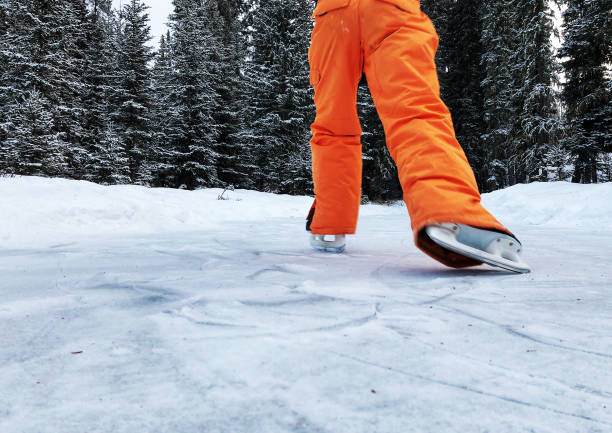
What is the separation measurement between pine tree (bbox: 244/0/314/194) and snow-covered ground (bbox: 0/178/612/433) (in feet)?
37.2

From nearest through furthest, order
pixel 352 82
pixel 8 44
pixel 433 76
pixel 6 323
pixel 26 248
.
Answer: pixel 6 323 < pixel 433 76 < pixel 352 82 < pixel 26 248 < pixel 8 44

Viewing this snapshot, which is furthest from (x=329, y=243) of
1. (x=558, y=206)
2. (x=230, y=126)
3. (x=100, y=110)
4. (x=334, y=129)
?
(x=100, y=110)

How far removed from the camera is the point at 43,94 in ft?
44.2

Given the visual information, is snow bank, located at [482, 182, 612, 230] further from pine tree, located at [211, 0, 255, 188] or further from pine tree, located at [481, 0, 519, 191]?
pine tree, located at [211, 0, 255, 188]

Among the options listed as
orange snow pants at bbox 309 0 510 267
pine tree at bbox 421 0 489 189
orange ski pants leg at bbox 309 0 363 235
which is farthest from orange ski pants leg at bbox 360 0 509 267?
pine tree at bbox 421 0 489 189

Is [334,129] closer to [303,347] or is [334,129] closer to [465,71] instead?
[303,347]

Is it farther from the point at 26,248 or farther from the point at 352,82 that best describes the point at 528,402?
the point at 26,248

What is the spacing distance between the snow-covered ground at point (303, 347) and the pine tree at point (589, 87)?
10.2 m

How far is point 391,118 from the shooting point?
4.36 feet

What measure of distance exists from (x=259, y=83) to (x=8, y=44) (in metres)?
8.18

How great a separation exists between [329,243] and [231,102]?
13.9m

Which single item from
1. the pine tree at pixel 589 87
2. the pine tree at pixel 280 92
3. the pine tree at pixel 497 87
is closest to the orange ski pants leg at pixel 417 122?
the pine tree at pixel 589 87

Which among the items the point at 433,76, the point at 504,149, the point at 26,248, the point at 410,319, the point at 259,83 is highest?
the point at 259,83

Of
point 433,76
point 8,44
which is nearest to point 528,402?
point 433,76
